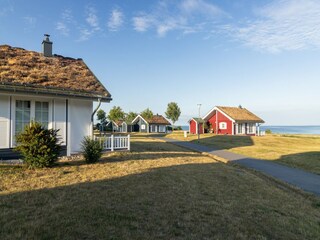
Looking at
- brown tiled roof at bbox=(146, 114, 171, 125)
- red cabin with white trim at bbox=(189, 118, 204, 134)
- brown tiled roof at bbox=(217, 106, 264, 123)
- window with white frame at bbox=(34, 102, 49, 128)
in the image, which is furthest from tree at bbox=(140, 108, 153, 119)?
window with white frame at bbox=(34, 102, 49, 128)

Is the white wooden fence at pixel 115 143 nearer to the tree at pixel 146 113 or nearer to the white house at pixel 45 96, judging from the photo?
the white house at pixel 45 96

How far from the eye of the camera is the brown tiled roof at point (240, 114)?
47438 millimetres

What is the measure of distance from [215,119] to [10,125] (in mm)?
41850

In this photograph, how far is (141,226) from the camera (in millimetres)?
5109

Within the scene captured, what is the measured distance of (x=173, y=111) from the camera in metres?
81.8

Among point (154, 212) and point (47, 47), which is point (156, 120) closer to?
point (47, 47)

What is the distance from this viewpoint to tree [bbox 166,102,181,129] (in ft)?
268

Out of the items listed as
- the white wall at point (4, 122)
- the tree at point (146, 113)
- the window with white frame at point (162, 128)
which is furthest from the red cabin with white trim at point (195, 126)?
the white wall at point (4, 122)

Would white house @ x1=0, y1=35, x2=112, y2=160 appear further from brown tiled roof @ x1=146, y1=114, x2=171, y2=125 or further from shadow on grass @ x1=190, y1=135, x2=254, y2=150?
brown tiled roof @ x1=146, y1=114, x2=171, y2=125

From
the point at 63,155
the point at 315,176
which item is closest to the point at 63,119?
the point at 63,155

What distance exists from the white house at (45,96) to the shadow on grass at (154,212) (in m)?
5.38

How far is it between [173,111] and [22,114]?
70658mm

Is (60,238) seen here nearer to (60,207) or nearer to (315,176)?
(60,207)

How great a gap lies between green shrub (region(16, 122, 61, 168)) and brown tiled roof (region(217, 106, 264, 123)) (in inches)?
1569
